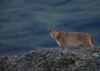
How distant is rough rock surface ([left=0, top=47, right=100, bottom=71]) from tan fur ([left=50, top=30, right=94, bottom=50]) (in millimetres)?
5503

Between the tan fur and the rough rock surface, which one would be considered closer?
the rough rock surface

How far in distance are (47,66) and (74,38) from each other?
8416mm

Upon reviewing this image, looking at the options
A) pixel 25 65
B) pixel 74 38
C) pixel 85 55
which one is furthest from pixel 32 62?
pixel 74 38

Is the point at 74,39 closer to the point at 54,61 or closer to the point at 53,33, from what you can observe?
the point at 53,33

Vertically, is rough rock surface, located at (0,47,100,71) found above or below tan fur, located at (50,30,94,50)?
below

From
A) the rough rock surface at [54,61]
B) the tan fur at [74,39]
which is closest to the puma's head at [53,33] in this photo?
the tan fur at [74,39]

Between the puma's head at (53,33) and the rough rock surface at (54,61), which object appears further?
the puma's head at (53,33)

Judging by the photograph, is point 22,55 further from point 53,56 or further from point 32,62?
point 53,56

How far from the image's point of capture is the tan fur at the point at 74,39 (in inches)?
886

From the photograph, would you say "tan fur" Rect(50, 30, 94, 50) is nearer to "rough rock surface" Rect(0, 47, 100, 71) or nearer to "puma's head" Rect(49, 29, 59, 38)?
"puma's head" Rect(49, 29, 59, 38)

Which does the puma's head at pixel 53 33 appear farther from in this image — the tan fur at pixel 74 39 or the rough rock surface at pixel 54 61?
the rough rock surface at pixel 54 61

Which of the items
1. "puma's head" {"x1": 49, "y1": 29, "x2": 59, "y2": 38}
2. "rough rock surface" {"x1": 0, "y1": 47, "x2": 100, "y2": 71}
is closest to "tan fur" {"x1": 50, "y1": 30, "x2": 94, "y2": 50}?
"puma's head" {"x1": 49, "y1": 29, "x2": 59, "y2": 38}

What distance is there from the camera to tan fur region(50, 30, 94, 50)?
2250 centimetres

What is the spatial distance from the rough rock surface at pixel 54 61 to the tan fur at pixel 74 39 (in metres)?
5.50
